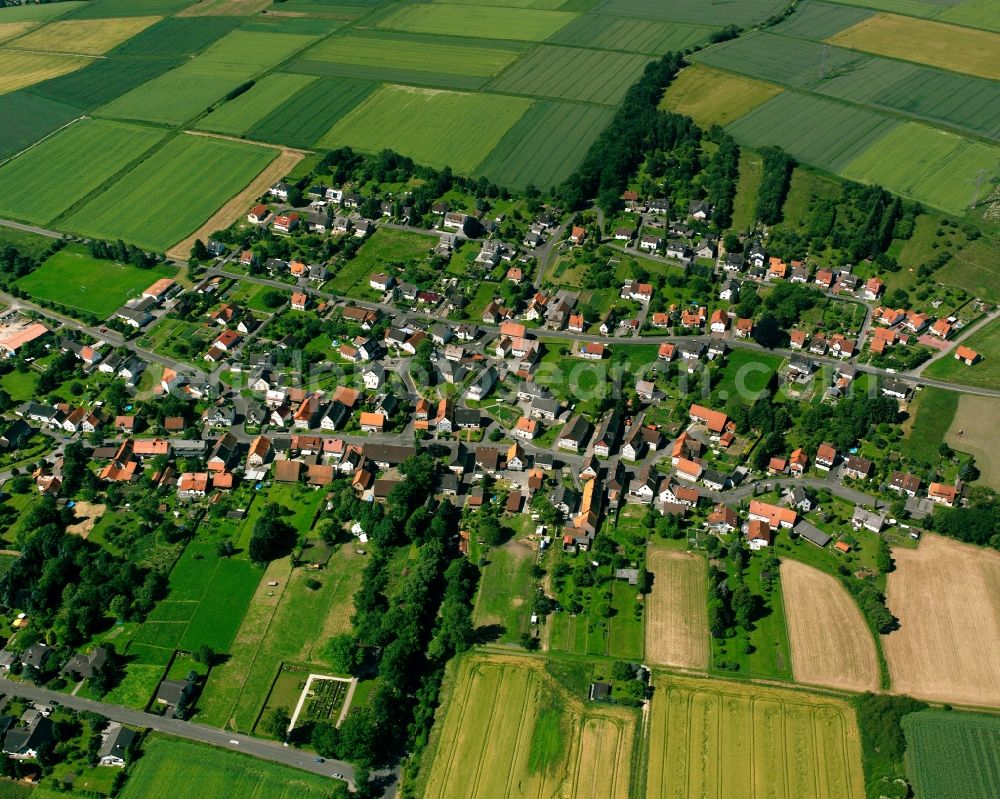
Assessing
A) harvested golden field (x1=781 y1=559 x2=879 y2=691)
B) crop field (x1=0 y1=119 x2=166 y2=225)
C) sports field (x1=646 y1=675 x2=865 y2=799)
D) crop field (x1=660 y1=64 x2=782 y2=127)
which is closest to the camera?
sports field (x1=646 y1=675 x2=865 y2=799)

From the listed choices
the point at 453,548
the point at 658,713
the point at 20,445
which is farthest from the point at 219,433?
the point at 658,713

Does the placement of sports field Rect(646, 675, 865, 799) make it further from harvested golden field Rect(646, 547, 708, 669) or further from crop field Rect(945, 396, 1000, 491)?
crop field Rect(945, 396, 1000, 491)

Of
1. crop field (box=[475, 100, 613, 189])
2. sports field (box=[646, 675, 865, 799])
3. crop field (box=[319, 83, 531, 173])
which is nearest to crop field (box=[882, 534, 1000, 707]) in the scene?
sports field (box=[646, 675, 865, 799])

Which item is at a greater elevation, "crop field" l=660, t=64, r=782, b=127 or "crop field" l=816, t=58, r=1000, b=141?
"crop field" l=816, t=58, r=1000, b=141

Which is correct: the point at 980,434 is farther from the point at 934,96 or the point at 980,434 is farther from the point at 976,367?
the point at 934,96

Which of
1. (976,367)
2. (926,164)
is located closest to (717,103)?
(926,164)

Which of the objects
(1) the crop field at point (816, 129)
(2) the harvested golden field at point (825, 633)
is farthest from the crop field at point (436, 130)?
(2) the harvested golden field at point (825, 633)

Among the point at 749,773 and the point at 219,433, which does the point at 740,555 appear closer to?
the point at 749,773
